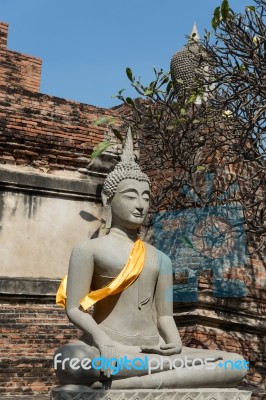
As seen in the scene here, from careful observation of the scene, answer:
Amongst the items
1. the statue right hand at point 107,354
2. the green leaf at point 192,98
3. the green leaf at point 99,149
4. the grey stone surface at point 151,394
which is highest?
the green leaf at point 192,98

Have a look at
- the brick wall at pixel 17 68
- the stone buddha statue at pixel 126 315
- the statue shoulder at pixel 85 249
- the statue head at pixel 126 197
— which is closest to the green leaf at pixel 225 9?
the stone buddha statue at pixel 126 315

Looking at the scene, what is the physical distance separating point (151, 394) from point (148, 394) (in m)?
0.02

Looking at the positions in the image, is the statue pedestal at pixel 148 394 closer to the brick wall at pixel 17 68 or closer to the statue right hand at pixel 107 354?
the statue right hand at pixel 107 354

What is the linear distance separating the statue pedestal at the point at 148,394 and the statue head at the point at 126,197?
4.05ft

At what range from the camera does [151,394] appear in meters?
4.22

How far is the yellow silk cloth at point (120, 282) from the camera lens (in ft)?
14.9

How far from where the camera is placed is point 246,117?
27.3 ft

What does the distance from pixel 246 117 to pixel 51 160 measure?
9.62 ft

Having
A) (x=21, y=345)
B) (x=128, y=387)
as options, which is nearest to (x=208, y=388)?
(x=128, y=387)

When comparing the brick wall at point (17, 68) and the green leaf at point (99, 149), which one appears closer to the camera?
the green leaf at point (99, 149)

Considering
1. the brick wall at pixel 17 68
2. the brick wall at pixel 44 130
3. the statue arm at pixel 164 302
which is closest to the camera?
the statue arm at pixel 164 302

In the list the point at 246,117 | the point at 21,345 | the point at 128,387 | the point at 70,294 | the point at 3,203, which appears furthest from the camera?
the point at 3,203

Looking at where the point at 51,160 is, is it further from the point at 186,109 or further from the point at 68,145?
the point at 186,109

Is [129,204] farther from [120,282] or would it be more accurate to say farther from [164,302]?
[164,302]
